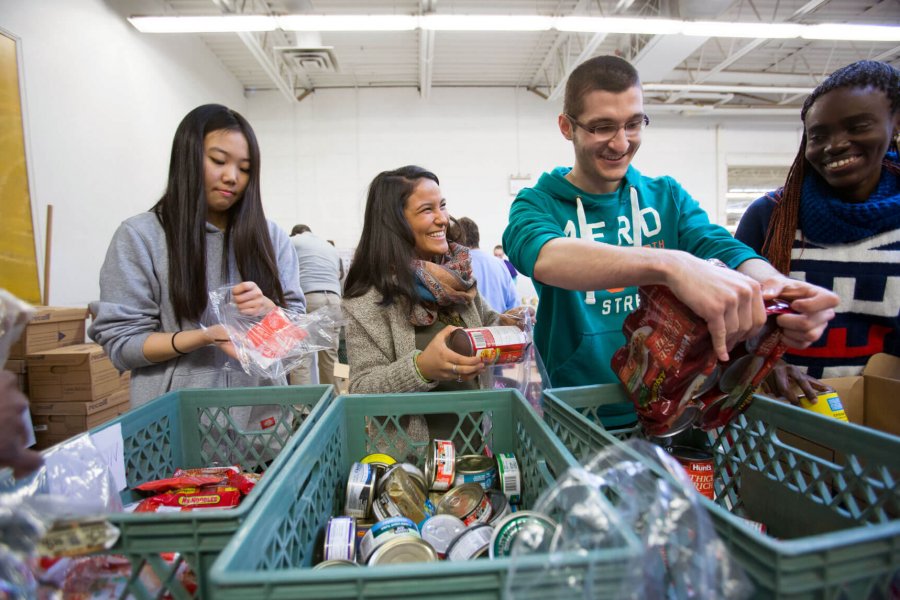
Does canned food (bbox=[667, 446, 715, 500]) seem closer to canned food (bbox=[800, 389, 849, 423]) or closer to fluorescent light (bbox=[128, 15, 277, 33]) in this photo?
canned food (bbox=[800, 389, 849, 423])

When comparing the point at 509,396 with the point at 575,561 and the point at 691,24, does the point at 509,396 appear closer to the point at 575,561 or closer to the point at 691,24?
the point at 575,561

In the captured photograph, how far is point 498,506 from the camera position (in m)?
0.84

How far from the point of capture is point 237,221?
4.61 ft

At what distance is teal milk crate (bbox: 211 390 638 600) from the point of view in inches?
16.2

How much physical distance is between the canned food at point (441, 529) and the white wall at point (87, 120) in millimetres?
4477

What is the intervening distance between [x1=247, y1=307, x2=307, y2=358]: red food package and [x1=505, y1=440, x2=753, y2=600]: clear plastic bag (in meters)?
0.84

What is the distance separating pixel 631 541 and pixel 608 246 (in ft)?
Result: 1.70

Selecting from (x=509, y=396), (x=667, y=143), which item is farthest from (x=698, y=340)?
(x=667, y=143)

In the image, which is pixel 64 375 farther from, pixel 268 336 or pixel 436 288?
pixel 436 288

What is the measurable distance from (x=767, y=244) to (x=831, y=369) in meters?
0.36

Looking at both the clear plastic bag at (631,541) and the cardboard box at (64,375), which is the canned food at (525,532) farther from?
the cardboard box at (64,375)

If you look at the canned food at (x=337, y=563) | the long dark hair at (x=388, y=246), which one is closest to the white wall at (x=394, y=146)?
the long dark hair at (x=388, y=246)

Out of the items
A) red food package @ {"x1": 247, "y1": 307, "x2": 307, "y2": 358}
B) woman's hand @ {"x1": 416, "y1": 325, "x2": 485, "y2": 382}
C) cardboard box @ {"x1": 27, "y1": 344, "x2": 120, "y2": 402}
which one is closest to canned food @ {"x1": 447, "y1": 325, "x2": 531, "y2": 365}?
woman's hand @ {"x1": 416, "y1": 325, "x2": 485, "y2": 382}

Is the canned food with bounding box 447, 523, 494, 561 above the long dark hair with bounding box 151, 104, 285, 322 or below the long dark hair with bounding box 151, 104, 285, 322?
below
